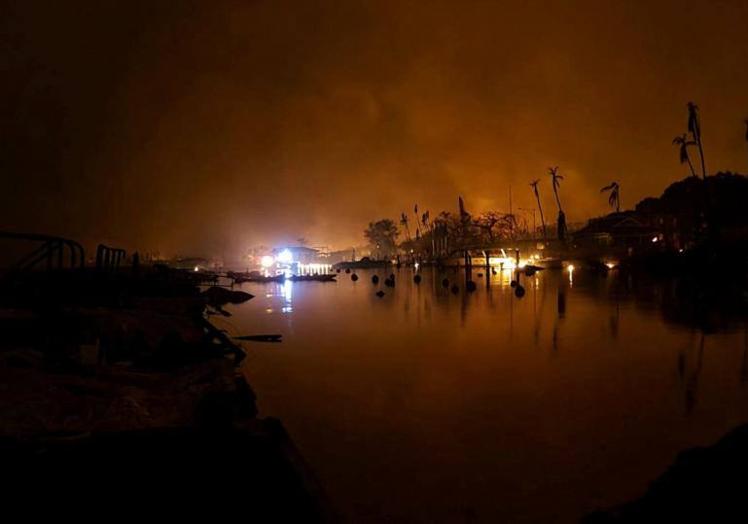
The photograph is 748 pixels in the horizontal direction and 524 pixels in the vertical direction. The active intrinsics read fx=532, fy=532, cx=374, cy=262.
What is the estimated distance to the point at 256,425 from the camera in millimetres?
7309

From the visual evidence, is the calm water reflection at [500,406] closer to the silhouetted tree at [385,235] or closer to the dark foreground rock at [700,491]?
the dark foreground rock at [700,491]

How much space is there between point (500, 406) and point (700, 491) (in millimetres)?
9866

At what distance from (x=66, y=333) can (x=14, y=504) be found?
661 cm

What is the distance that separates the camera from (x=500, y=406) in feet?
47.1

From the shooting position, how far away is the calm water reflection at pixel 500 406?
9461 millimetres

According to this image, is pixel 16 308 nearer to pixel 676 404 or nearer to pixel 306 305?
pixel 676 404

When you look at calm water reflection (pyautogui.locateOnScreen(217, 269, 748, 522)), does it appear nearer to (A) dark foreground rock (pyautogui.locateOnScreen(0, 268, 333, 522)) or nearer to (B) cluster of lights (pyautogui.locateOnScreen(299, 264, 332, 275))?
(A) dark foreground rock (pyautogui.locateOnScreen(0, 268, 333, 522))

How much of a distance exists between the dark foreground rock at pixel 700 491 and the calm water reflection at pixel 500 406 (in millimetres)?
3860

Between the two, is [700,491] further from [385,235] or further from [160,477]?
[385,235]

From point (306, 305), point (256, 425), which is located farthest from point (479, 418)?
point (306, 305)

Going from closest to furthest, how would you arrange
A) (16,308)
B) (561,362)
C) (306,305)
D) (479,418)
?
(16,308) < (479,418) < (561,362) < (306,305)

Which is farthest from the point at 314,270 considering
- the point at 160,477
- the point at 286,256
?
the point at 160,477

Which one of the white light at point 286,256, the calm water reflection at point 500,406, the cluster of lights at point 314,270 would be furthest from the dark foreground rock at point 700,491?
the white light at point 286,256

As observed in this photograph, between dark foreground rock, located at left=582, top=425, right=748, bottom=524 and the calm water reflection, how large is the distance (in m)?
3.86
